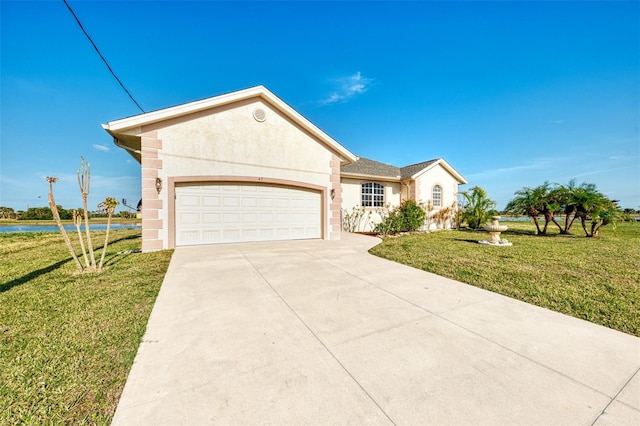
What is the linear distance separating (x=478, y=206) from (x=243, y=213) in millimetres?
14991

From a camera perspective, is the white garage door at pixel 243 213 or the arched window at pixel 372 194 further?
the arched window at pixel 372 194

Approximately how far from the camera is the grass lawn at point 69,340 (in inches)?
67.9

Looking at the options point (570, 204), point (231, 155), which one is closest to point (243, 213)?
point (231, 155)

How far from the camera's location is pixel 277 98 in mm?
8961

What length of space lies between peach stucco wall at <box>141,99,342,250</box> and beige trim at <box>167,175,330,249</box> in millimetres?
42

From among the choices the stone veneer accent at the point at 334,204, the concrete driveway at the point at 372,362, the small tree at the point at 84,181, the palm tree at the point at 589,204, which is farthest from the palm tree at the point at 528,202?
the small tree at the point at 84,181

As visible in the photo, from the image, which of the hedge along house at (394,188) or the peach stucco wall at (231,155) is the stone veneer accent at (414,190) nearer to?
the hedge along house at (394,188)

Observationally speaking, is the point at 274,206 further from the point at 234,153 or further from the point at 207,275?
the point at 207,275

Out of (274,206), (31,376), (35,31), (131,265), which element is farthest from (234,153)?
(31,376)

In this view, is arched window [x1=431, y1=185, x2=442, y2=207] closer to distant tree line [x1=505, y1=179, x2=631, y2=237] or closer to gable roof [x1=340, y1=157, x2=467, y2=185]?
gable roof [x1=340, y1=157, x2=467, y2=185]

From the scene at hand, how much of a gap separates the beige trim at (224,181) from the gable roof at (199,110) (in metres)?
1.51

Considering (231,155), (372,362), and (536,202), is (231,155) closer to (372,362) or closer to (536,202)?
(372,362)

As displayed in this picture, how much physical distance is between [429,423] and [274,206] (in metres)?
8.36

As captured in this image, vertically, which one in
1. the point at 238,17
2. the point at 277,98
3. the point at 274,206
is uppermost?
the point at 238,17
